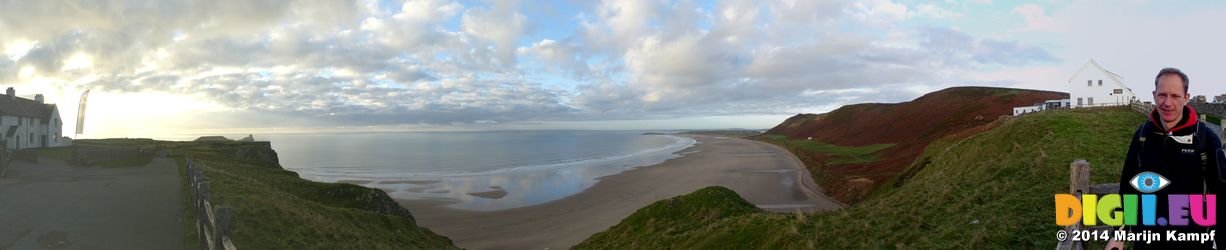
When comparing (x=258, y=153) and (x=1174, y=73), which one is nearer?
(x=1174, y=73)

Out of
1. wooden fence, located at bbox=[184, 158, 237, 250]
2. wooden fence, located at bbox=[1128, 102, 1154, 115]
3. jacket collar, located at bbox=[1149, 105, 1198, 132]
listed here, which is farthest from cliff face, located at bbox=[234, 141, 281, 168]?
wooden fence, located at bbox=[1128, 102, 1154, 115]

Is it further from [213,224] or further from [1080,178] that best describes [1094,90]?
[213,224]

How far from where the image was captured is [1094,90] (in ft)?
137

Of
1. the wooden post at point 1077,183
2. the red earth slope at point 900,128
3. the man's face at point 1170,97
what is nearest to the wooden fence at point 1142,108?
the red earth slope at point 900,128

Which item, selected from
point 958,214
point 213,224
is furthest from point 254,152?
point 958,214

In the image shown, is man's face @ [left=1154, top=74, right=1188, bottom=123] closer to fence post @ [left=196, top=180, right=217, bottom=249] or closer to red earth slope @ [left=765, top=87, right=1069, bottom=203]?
fence post @ [left=196, top=180, right=217, bottom=249]

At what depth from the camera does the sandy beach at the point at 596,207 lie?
82.6 feet

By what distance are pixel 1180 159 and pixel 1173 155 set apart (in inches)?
1.8

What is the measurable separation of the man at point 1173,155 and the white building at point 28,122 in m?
54.6

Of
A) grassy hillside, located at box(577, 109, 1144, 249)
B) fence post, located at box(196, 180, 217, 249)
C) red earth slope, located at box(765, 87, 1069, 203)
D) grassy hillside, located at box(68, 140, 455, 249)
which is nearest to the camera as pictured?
grassy hillside, located at box(577, 109, 1144, 249)

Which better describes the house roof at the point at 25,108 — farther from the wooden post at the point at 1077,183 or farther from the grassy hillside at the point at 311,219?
the wooden post at the point at 1077,183

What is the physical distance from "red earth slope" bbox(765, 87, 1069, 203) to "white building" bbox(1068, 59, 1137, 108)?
688 cm

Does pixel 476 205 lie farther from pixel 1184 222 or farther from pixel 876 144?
pixel 876 144

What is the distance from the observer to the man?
354 centimetres
